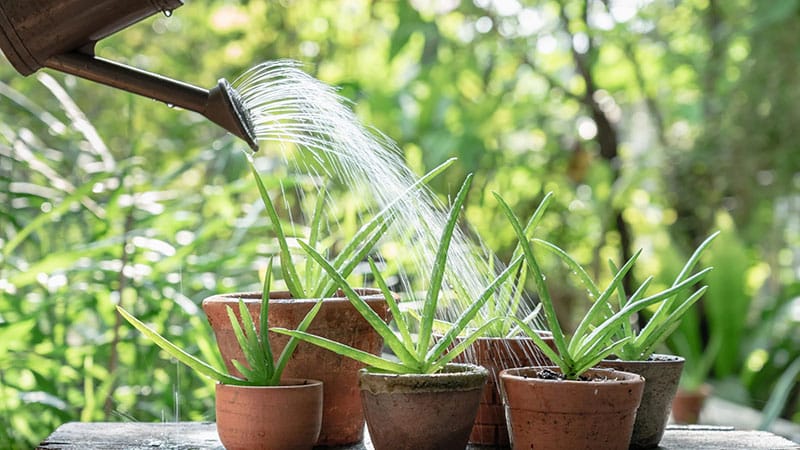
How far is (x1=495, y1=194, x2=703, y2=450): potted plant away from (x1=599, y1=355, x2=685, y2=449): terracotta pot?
0.21 ft

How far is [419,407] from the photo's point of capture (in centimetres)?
72

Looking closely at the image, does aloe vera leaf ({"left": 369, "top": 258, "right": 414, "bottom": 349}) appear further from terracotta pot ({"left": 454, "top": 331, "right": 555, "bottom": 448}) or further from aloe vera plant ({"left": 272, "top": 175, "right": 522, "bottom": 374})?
terracotta pot ({"left": 454, "top": 331, "right": 555, "bottom": 448})

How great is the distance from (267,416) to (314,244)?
0.20 metres

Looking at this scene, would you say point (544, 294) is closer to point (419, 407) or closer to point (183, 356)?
point (419, 407)

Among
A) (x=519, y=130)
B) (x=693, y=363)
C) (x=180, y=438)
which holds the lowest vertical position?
(x=693, y=363)

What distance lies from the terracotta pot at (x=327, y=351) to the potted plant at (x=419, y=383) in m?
0.08

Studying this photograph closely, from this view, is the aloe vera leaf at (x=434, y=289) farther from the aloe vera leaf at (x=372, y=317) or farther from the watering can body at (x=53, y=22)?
the watering can body at (x=53, y=22)

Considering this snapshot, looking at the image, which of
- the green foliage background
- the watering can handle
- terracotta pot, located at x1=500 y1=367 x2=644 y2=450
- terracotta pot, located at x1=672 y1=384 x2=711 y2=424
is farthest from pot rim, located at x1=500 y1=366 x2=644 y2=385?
terracotta pot, located at x1=672 y1=384 x2=711 y2=424

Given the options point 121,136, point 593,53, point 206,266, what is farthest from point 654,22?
point 206,266

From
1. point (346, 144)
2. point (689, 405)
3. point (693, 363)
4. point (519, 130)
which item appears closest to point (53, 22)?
point (346, 144)

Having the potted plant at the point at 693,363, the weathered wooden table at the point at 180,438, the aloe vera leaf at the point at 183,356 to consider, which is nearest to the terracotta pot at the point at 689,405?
the potted plant at the point at 693,363

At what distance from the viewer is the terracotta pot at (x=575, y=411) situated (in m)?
0.72

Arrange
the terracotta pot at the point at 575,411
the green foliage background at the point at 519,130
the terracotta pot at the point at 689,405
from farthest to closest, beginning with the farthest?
the terracotta pot at the point at 689,405, the green foliage background at the point at 519,130, the terracotta pot at the point at 575,411

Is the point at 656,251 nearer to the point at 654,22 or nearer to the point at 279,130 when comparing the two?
the point at 654,22
